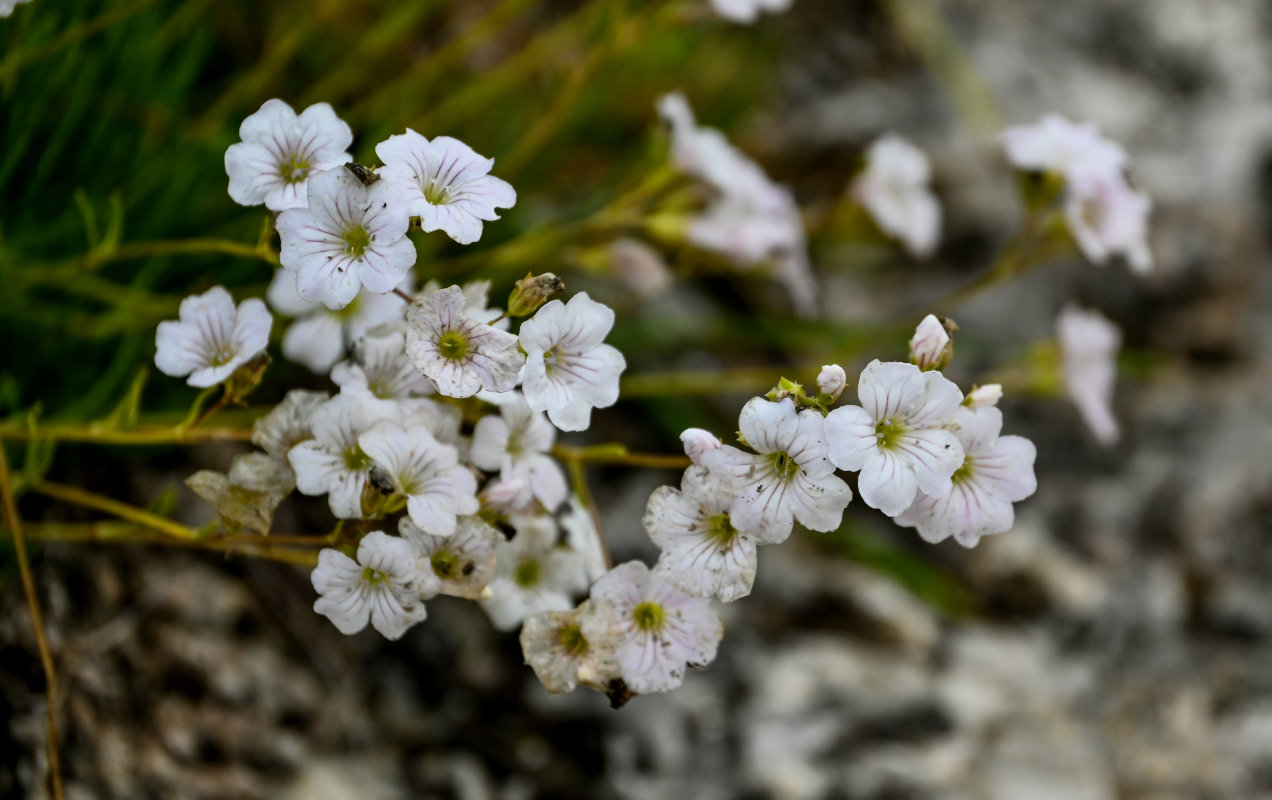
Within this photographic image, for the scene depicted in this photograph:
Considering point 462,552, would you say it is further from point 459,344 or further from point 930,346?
point 930,346

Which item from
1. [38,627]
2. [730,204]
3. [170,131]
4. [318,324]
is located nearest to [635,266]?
[730,204]

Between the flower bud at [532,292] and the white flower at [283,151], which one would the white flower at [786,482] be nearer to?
the flower bud at [532,292]

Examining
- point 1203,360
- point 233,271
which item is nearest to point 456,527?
point 233,271

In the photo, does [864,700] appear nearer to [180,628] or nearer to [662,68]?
[180,628]

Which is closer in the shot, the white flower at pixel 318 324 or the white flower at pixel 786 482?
the white flower at pixel 786 482

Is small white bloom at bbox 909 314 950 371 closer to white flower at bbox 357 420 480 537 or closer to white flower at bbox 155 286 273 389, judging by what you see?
white flower at bbox 357 420 480 537

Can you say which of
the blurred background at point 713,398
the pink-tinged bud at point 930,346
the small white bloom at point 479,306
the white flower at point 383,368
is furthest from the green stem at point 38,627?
the pink-tinged bud at point 930,346
